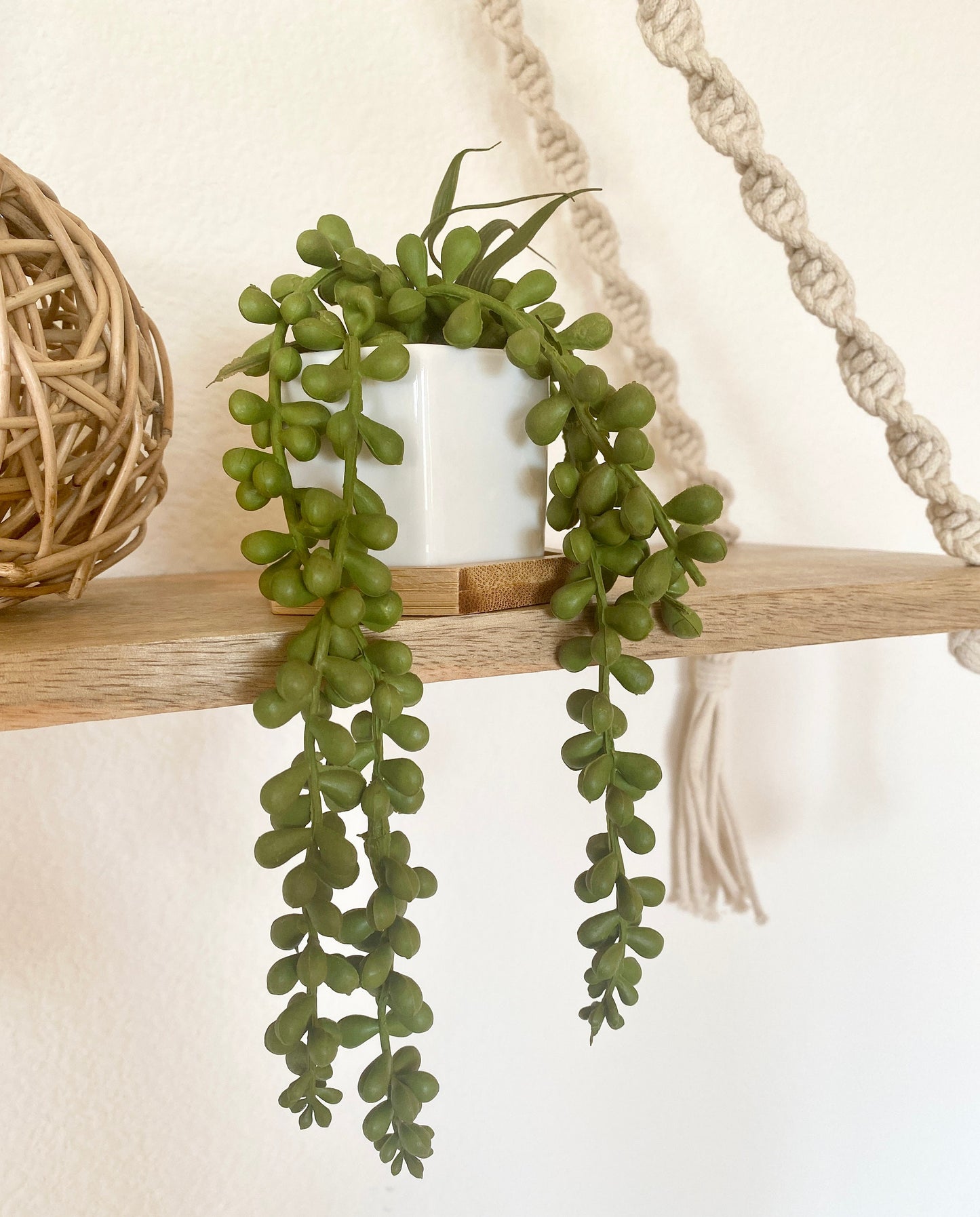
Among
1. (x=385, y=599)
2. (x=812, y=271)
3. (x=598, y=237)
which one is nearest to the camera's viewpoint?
(x=385, y=599)

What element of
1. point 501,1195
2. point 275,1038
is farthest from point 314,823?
point 501,1195

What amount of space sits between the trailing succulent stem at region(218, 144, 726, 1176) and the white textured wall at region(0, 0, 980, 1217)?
22cm

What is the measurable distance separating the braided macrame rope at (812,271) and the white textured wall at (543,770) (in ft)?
0.67

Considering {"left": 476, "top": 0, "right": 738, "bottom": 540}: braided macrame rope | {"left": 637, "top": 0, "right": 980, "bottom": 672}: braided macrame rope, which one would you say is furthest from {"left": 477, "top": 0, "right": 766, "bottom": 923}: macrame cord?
{"left": 637, "top": 0, "right": 980, "bottom": 672}: braided macrame rope

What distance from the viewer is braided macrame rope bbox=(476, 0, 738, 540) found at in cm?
57

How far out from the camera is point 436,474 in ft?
1.21

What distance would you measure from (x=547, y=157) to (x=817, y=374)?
29 centimetres

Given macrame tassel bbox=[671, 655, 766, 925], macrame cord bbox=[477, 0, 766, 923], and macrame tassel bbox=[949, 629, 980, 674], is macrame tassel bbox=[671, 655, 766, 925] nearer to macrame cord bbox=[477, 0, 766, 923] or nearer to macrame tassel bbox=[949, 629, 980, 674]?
macrame cord bbox=[477, 0, 766, 923]

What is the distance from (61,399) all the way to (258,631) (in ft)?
0.34

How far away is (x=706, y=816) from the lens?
0.71 meters

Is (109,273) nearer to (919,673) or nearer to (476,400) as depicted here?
(476,400)

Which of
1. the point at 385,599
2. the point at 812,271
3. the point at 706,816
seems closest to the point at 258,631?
the point at 385,599

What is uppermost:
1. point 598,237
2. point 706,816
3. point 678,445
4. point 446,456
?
point 598,237

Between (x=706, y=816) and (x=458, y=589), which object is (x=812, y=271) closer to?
(x=458, y=589)
